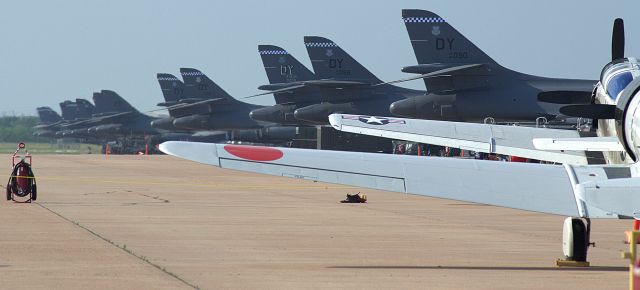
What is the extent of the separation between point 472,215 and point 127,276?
11968 millimetres

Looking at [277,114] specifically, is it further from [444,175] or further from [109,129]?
[444,175]

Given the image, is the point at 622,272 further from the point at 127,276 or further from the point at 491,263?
the point at 127,276

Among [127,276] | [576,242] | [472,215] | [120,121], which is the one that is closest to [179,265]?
[127,276]

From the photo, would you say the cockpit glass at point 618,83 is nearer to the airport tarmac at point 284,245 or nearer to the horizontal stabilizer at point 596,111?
the horizontal stabilizer at point 596,111

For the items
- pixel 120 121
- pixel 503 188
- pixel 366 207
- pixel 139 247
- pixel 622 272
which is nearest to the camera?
pixel 503 188

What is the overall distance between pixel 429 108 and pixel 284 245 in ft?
109

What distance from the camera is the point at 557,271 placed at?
13578 mm

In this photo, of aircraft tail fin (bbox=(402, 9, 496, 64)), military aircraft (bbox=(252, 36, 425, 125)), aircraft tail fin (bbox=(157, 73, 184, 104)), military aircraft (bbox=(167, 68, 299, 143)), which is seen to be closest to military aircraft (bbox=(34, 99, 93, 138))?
aircraft tail fin (bbox=(157, 73, 184, 104))

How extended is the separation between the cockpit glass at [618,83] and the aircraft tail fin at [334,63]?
48708 mm

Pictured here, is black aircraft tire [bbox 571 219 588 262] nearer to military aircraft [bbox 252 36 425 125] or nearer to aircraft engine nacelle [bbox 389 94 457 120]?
aircraft engine nacelle [bbox 389 94 457 120]

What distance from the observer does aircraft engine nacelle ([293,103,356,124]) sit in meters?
60.9

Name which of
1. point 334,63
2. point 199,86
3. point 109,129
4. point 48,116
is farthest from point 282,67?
point 48,116

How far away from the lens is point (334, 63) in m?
65.6

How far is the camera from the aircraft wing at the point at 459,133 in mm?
21000
